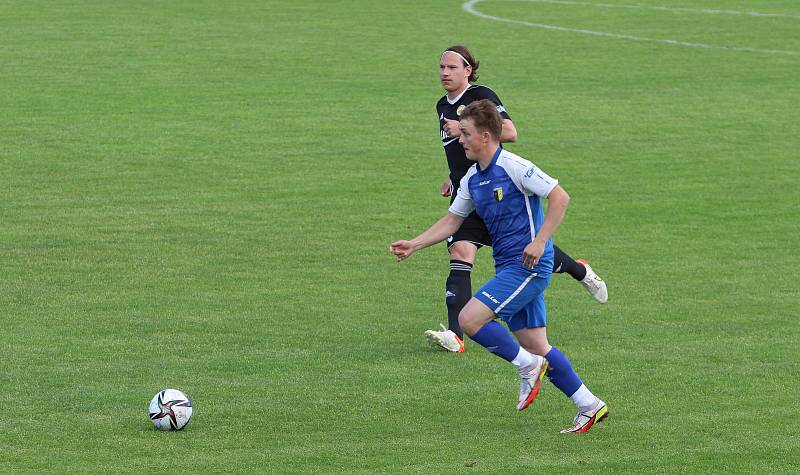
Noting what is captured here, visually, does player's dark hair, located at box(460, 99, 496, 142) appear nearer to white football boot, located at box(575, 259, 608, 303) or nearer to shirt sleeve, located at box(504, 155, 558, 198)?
shirt sleeve, located at box(504, 155, 558, 198)

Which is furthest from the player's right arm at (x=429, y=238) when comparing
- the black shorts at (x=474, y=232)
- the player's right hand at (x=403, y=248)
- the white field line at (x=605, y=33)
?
the white field line at (x=605, y=33)

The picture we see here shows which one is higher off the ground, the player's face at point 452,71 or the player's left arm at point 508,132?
the player's face at point 452,71

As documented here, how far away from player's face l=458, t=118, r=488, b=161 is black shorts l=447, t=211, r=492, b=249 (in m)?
2.34

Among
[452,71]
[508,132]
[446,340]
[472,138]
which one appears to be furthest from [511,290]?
[452,71]

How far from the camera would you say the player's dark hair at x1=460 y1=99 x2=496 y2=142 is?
29.2 ft

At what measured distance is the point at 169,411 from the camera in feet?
29.0

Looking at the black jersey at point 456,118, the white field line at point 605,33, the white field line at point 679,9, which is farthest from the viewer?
the white field line at point 679,9

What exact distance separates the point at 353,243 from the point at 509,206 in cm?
684

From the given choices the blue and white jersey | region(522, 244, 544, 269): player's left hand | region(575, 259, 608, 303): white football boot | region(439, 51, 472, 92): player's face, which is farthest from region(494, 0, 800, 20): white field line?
region(522, 244, 544, 269): player's left hand

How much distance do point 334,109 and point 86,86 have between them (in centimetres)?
480

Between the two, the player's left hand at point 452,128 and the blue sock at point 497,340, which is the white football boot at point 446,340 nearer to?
the player's left hand at point 452,128

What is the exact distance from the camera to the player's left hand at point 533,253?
342 inches

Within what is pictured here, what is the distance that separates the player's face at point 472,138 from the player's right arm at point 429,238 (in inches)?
22.1

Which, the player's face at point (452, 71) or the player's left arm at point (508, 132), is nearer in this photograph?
the player's left arm at point (508, 132)
